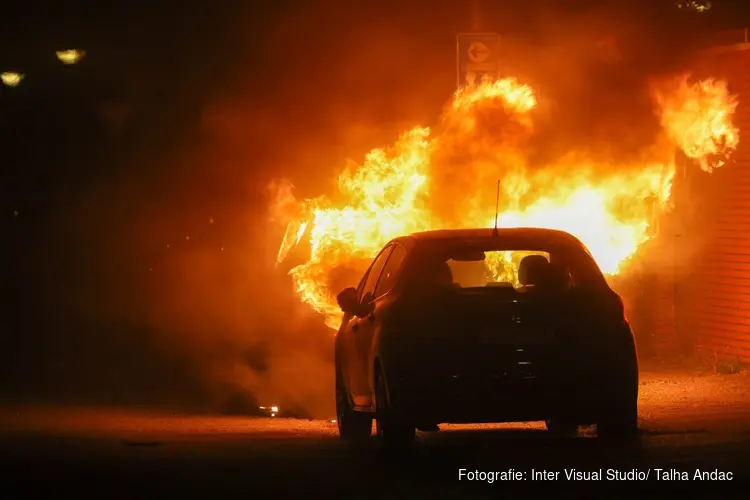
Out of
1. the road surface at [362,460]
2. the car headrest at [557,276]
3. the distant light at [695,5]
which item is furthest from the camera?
the distant light at [695,5]

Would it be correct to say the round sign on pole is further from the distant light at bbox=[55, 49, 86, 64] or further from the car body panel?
the distant light at bbox=[55, 49, 86, 64]

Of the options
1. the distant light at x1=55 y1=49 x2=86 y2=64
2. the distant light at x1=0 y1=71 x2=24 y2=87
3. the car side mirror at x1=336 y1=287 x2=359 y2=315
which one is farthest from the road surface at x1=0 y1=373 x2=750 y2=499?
the distant light at x1=0 y1=71 x2=24 y2=87

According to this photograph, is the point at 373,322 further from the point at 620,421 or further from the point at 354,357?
the point at 620,421

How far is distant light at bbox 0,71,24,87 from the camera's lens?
3394 cm

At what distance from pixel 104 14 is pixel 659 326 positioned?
16.2 m

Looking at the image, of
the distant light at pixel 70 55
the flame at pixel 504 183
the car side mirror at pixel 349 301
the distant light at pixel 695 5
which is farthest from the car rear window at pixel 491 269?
the distant light at pixel 70 55

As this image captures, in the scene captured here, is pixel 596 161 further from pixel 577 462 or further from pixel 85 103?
pixel 85 103

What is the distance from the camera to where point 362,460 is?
965 centimetres

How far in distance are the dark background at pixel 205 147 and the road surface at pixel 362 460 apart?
209 inches

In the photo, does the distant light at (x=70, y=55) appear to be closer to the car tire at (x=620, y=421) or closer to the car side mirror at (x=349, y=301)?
the car side mirror at (x=349, y=301)

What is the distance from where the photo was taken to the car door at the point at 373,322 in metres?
9.99

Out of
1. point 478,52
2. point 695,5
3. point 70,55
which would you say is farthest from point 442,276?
point 70,55

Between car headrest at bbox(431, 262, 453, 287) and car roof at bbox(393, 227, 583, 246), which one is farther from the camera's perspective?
car roof at bbox(393, 227, 583, 246)

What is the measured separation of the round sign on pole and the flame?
1.65 ft
